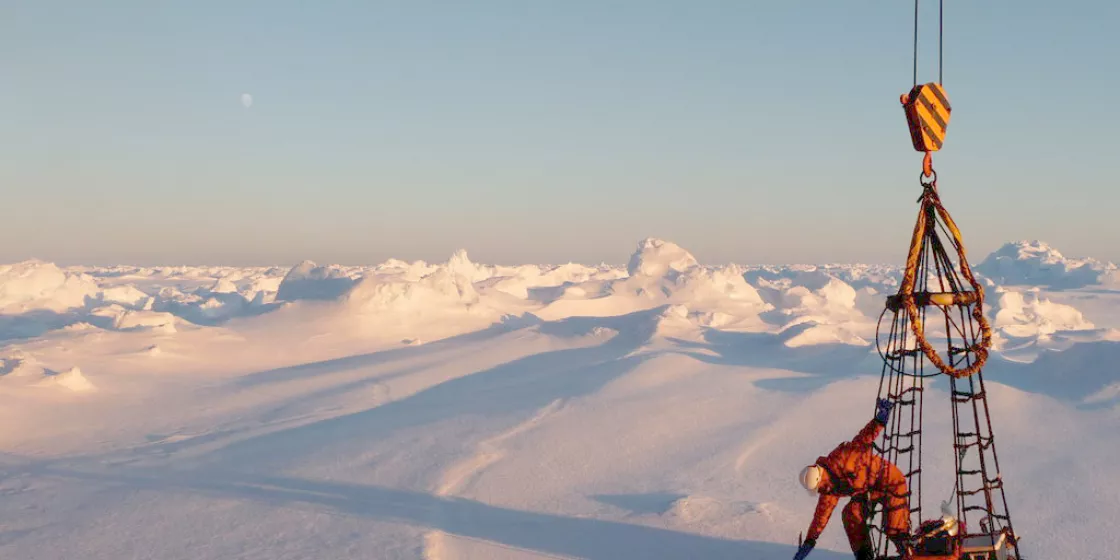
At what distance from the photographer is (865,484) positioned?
7062mm

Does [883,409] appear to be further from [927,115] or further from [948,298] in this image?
[927,115]

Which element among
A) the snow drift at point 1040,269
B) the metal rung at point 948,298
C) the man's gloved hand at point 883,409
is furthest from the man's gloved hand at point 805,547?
the snow drift at point 1040,269

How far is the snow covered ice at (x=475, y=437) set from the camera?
14.5 metres

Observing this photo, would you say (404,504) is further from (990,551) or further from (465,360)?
(465,360)

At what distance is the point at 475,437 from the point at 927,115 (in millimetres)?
17653

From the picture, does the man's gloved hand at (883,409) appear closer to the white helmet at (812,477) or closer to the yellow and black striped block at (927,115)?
the white helmet at (812,477)

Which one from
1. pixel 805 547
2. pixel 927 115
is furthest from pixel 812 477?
pixel 927 115

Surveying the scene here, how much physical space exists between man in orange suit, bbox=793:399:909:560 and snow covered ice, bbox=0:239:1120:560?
5.95m

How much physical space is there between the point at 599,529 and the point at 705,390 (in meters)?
13.6

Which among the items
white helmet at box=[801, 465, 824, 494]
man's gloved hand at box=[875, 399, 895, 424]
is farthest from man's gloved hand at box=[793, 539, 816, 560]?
man's gloved hand at box=[875, 399, 895, 424]

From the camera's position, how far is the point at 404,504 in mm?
16547

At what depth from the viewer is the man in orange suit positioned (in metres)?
7.01

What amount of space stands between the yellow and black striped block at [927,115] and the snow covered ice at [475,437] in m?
8.38

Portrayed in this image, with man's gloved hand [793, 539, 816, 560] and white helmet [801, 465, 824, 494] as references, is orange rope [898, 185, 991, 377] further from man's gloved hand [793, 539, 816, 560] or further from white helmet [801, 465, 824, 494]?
man's gloved hand [793, 539, 816, 560]
